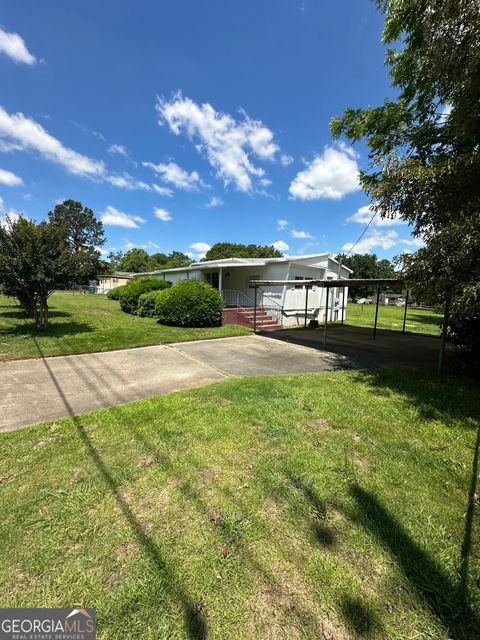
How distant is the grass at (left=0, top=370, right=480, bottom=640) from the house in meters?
9.81

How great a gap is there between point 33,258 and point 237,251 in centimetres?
5190

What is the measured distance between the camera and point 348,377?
19.5ft

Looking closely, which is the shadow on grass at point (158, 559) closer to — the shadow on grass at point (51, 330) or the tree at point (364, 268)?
the shadow on grass at point (51, 330)

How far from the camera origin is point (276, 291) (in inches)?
571

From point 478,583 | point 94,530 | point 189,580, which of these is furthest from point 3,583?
point 478,583

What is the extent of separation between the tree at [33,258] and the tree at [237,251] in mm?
49644

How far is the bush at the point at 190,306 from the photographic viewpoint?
39.0ft

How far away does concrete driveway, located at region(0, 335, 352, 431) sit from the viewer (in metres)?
4.30

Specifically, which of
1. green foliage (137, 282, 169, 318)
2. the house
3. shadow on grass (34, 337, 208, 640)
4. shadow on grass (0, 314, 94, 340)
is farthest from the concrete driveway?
green foliage (137, 282, 169, 318)

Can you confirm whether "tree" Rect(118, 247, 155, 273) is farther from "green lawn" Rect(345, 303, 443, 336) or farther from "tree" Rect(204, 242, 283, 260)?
"green lawn" Rect(345, 303, 443, 336)

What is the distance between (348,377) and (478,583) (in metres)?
4.26

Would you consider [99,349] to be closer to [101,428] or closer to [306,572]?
[101,428]

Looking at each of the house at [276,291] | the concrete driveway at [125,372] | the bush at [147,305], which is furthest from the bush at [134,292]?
the concrete driveway at [125,372]

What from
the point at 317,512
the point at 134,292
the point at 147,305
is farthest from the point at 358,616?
the point at 134,292
